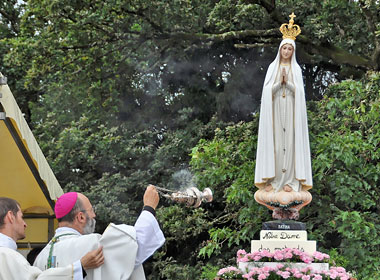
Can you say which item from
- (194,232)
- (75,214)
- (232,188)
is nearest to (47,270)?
(75,214)

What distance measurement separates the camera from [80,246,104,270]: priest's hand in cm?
373

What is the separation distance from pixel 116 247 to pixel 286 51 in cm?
595

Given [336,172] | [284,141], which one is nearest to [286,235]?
[284,141]

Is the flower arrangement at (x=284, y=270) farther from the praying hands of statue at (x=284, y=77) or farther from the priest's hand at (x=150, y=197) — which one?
the priest's hand at (x=150, y=197)

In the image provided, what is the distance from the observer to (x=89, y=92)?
15.5 metres

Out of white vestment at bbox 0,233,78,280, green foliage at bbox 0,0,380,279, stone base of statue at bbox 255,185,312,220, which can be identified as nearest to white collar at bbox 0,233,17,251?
white vestment at bbox 0,233,78,280

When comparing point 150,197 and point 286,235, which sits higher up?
point 286,235

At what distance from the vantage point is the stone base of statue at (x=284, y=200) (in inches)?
357

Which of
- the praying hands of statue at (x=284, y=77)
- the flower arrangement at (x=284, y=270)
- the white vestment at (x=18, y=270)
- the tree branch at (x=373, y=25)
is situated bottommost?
the white vestment at (x=18, y=270)

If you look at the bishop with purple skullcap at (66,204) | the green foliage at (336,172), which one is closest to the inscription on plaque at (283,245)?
the green foliage at (336,172)

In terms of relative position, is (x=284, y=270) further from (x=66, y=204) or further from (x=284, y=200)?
(x=66, y=204)

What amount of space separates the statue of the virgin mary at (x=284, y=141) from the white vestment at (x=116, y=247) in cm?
540

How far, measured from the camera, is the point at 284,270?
8000mm

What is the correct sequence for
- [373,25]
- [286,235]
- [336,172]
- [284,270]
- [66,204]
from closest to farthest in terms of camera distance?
[66,204], [284,270], [286,235], [336,172], [373,25]
